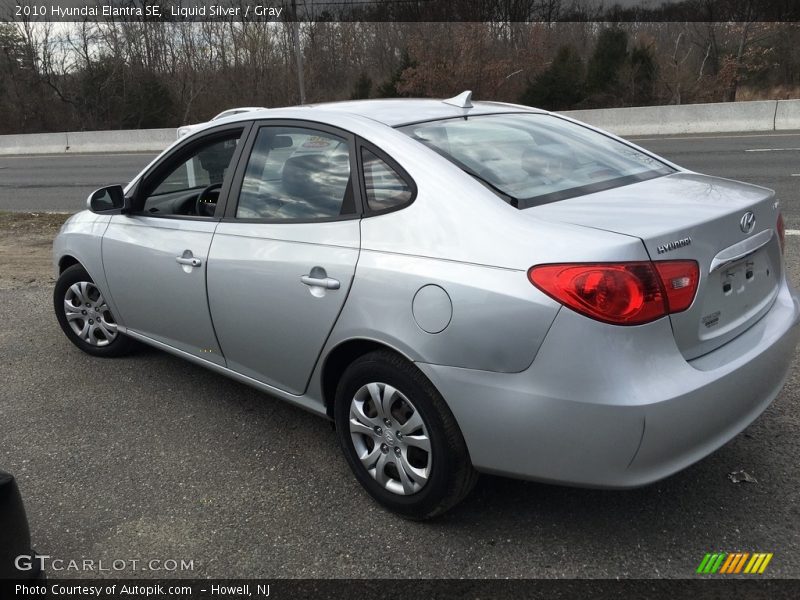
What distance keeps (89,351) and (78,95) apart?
124 feet

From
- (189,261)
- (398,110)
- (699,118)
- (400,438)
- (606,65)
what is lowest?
(400,438)

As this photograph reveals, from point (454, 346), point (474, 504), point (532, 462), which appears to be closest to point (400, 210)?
point (454, 346)

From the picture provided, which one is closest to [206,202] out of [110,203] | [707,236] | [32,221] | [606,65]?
[110,203]

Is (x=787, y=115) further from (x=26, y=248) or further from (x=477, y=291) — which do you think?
(x=477, y=291)

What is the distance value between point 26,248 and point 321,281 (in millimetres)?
7130

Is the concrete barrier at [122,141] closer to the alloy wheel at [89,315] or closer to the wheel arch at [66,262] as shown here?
the wheel arch at [66,262]

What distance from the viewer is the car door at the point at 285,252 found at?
2947 millimetres

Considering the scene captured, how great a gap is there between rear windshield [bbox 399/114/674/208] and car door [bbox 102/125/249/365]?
1.19 meters

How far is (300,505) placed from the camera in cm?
307

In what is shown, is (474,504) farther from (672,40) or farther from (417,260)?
(672,40)

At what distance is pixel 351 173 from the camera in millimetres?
3029

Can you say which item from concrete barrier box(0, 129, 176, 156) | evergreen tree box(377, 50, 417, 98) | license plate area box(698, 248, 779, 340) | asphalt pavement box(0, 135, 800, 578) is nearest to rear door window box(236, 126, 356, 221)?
asphalt pavement box(0, 135, 800, 578)

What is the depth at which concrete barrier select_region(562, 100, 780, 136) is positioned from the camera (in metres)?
18.6

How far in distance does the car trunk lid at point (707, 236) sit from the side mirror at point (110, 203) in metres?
2.63
